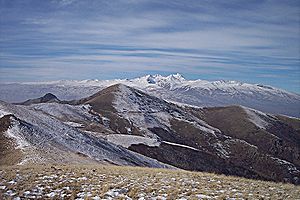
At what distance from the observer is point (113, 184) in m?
20.5

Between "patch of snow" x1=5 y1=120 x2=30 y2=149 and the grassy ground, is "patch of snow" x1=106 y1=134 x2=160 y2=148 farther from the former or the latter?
the grassy ground

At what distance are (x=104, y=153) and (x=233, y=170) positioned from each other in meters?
106

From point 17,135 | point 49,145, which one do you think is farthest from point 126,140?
point 17,135

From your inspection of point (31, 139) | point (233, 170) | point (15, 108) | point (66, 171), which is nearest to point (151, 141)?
point (233, 170)

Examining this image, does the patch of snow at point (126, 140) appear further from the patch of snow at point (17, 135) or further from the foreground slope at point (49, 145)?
the patch of snow at point (17, 135)

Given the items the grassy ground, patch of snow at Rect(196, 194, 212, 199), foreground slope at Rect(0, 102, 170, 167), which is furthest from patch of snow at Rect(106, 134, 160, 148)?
patch of snow at Rect(196, 194, 212, 199)

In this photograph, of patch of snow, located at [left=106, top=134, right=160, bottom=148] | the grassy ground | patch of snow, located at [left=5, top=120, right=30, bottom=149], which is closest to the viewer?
the grassy ground

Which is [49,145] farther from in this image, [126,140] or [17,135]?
[126,140]

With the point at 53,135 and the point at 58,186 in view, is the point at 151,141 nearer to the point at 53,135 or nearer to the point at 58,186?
the point at 53,135

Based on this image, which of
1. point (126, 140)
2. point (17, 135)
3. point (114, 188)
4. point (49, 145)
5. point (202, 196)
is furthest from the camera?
point (126, 140)

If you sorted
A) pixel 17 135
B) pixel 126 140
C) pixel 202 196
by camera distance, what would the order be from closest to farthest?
pixel 202 196 → pixel 17 135 → pixel 126 140

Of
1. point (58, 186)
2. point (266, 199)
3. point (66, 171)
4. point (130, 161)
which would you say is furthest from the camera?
point (130, 161)

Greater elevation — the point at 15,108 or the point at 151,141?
the point at 15,108

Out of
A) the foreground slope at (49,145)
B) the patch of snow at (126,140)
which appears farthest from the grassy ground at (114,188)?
the patch of snow at (126,140)
